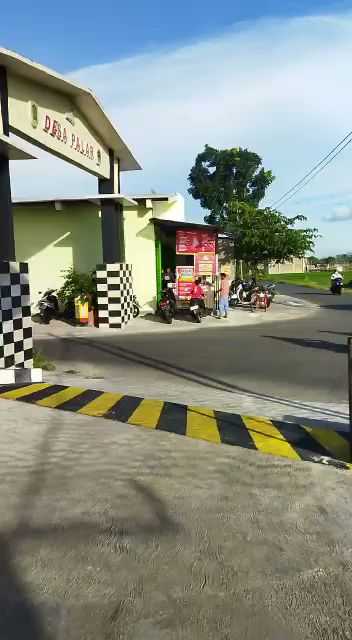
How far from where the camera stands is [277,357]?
916cm

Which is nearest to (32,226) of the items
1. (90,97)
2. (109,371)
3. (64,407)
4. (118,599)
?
(90,97)

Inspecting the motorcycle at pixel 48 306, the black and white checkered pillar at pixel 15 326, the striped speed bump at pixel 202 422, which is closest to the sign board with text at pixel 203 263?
the motorcycle at pixel 48 306

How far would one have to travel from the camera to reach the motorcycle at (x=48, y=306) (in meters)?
13.9

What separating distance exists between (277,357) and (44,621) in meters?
7.47

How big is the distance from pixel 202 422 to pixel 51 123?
6.17 meters

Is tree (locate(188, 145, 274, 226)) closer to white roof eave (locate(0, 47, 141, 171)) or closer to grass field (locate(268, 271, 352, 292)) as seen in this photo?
grass field (locate(268, 271, 352, 292))

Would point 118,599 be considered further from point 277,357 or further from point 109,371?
point 277,357

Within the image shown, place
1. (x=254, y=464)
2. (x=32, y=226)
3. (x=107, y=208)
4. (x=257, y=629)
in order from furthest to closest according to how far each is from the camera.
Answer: (x=32, y=226), (x=107, y=208), (x=254, y=464), (x=257, y=629)

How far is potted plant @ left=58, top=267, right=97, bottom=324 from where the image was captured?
43.6ft

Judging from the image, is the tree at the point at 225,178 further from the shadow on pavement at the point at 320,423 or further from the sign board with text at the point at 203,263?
the shadow on pavement at the point at 320,423

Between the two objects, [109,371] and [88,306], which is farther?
[88,306]

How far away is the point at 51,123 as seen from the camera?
28.9 feet

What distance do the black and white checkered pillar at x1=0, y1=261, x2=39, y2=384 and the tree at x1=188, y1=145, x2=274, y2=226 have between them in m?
47.4

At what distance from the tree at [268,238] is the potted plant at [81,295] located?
11888 millimetres
